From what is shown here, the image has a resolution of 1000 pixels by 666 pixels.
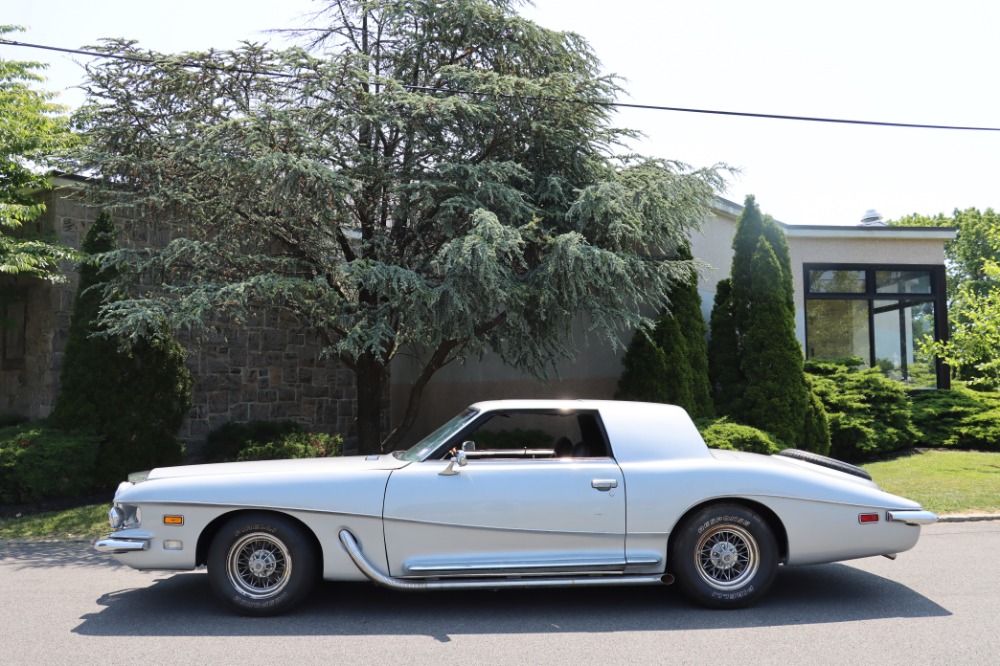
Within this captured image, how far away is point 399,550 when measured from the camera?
221 inches

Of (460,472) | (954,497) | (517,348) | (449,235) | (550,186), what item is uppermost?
(550,186)

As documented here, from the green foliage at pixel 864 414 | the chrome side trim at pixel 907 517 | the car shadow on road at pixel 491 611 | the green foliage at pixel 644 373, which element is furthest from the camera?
the green foliage at pixel 864 414

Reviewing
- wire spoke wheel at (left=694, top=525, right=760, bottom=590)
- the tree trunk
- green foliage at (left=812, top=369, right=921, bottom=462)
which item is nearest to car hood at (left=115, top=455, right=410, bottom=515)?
wire spoke wheel at (left=694, top=525, right=760, bottom=590)

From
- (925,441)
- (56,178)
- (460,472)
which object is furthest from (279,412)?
(925,441)

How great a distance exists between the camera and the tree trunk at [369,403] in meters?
12.7

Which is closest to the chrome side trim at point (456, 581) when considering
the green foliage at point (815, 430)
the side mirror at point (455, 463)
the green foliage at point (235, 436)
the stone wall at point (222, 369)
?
the side mirror at point (455, 463)

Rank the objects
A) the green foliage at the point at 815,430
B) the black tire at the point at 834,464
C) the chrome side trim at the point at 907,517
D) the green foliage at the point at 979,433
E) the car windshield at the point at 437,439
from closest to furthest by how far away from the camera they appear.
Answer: the chrome side trim at the point at 907,517
the car windshield at the point at 437,439
the black tire at the point at 834,464
the green foliage at the point at 815,430
the green foliage at the point at 979,433

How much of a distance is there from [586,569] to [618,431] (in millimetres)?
1004

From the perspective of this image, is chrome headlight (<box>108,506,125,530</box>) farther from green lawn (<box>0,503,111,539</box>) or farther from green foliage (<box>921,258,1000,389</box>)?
green foliage (<box>921,258,1000,389</box>)

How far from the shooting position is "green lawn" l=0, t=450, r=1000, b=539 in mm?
9539

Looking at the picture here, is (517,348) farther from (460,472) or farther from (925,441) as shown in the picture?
(925,441)

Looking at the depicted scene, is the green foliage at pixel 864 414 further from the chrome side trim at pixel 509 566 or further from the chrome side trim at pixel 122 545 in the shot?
the chrome side trim at pixel 122 545

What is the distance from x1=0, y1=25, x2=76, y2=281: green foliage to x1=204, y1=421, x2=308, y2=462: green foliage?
11.9 ft

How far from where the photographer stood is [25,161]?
12805 mm
